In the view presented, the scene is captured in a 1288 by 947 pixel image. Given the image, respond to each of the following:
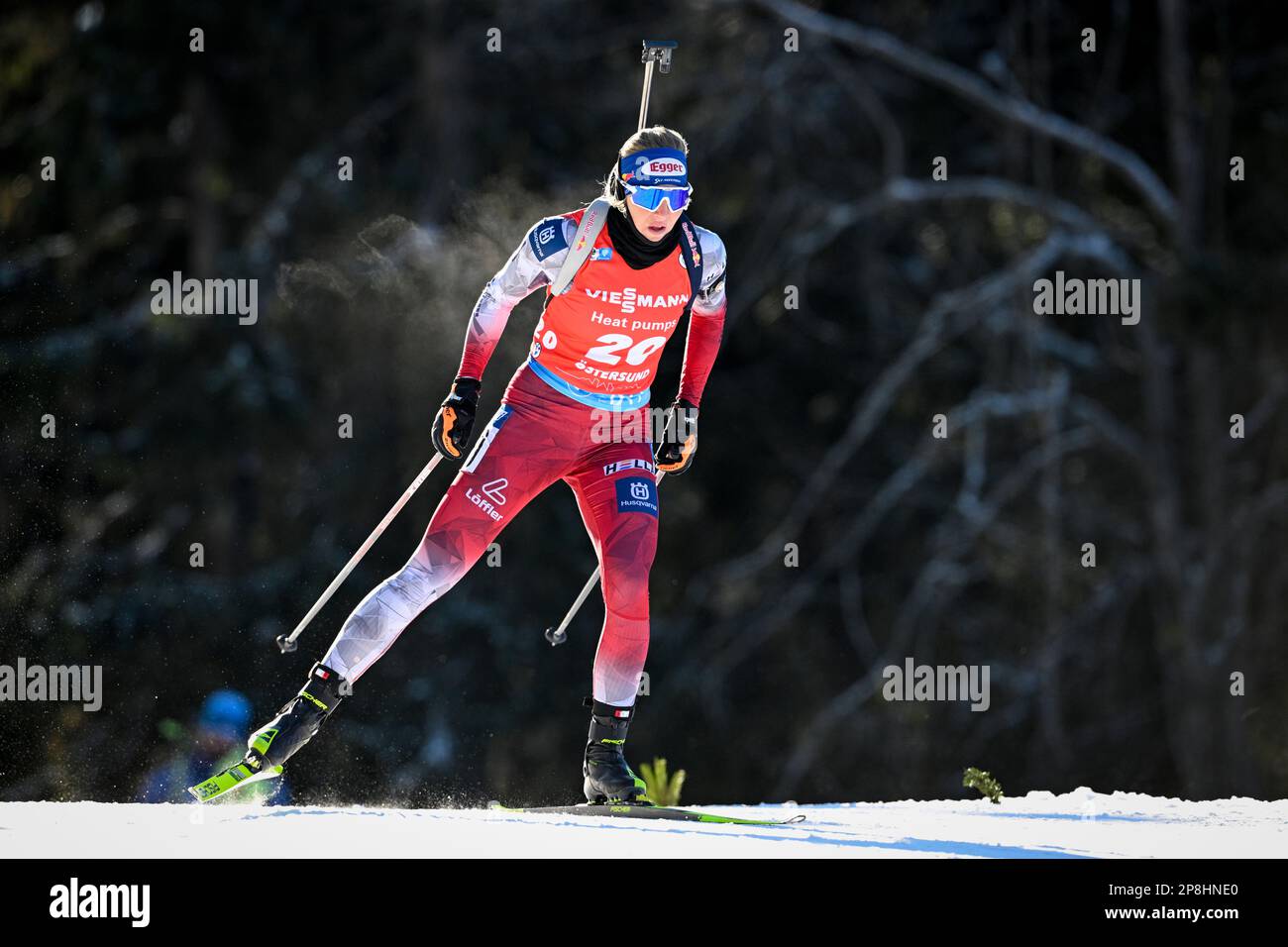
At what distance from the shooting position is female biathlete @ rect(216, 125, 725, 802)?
749 cm

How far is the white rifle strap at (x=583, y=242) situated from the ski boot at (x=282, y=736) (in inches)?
69.6

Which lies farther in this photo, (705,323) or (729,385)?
(729,385)

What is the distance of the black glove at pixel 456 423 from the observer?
769 centimetres

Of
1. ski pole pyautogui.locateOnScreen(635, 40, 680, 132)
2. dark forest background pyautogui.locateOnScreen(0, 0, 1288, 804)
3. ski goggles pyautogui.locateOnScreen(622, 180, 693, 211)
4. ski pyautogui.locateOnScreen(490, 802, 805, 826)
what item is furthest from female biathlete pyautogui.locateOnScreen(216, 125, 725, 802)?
dark forest background pyautogui.locateOnScreen(0, 0, 1288, 804)

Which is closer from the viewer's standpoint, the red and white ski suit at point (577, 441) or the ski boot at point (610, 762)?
the red and white ski suit at point (577, 441)

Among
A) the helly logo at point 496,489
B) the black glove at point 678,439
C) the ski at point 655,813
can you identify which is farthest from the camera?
the black glove at point 678,439

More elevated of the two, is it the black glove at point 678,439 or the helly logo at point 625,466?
the black glove at point 678,439

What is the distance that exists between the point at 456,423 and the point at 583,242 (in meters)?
0.88

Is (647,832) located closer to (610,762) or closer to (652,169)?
(610,762)

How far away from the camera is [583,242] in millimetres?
7551

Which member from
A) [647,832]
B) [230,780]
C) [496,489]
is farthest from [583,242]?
[230,780]

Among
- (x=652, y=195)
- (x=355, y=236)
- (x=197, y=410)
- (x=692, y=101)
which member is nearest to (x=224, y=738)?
(x=197, y=410)

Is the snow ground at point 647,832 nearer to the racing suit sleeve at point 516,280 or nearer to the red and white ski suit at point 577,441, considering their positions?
the red and white ski suit at point 577,441

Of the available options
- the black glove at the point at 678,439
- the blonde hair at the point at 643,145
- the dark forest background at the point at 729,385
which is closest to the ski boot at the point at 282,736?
the black glove at the point at 678,439
